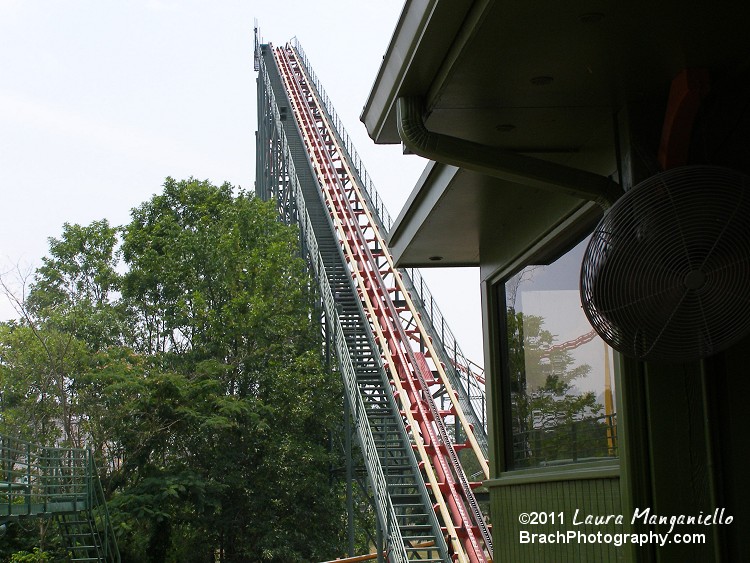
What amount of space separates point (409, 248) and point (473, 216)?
103 centimetres

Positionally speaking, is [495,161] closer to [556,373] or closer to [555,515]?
[556,373]

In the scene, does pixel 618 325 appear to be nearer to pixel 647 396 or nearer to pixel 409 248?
pixel 647 396

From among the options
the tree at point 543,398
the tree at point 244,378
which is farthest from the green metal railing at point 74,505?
the tree at point 543,398

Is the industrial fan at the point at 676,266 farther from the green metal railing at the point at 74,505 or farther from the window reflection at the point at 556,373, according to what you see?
the green metal railing at the point at 74,505

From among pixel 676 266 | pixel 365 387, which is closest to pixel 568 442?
pixel 676 266

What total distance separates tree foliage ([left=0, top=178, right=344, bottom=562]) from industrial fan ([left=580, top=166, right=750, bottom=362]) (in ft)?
51.5

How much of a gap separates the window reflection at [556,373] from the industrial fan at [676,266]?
3.15 ft

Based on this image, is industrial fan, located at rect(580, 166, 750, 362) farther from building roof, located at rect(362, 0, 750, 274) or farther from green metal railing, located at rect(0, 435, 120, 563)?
green metal railing, located at rect(0, 435, 120, 563)

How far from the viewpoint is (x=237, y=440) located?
2175cm

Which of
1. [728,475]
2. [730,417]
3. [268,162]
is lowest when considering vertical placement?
[728,475]

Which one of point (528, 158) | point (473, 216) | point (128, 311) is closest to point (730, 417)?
point (528, 158)

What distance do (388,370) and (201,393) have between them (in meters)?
4.48

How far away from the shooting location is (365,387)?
19.5 m

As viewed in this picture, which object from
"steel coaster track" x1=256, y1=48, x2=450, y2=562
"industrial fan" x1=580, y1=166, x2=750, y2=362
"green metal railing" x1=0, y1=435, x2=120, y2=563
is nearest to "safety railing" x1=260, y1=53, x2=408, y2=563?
"steel coaster track" x1=256, y1=48, x2=450, y2=562
